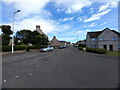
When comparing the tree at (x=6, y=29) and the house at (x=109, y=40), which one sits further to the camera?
the house at (x=109, y=40)

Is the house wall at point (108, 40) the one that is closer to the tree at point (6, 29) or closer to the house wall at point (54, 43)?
the tree at point (6, 29)

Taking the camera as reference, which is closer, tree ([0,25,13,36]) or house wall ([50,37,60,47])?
tree ([0,25,13,36])

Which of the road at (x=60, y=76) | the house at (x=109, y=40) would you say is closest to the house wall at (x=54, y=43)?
the house at (x=109, y=40)

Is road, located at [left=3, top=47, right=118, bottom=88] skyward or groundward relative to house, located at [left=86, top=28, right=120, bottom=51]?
groundward

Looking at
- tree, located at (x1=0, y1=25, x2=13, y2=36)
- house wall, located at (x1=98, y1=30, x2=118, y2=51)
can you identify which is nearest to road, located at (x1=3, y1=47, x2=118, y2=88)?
tree, located at (x1=0, y1=25, x2=13, y2=36)

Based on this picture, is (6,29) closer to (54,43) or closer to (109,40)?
(109,40)

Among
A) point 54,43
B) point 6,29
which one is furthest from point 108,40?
point 54,43

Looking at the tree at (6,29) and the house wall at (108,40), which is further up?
the tree at (6,29)

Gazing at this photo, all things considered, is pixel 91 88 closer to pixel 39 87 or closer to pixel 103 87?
Answer: pixel 103 87

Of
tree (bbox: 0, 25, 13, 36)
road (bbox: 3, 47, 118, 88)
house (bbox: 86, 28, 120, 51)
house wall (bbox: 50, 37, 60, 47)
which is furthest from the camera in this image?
house wall (bbox: 50, 37, 60, 47)

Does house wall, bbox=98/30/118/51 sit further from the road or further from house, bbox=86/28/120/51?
the road

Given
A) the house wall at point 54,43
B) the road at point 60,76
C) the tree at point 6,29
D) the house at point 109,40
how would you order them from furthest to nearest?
the house wall at point 54,43
the house at point 109,40
the tree at point 6,29
the road at point 60,76

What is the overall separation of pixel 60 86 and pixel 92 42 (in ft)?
113

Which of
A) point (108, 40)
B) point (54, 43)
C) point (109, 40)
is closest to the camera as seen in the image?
point (109, 40)
